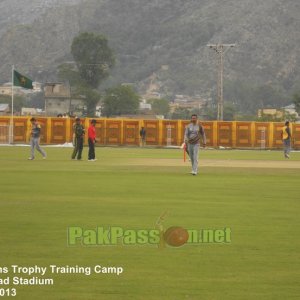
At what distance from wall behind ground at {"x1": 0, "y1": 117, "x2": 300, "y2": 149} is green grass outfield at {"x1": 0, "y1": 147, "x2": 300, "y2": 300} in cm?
4888

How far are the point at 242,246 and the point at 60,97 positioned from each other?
590ft

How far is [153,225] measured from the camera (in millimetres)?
18625

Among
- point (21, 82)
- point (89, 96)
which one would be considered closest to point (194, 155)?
point (21, 82)

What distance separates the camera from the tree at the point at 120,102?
180500mm

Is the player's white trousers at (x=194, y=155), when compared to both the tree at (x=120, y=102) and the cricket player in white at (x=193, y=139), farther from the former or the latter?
the tree at (x=120, y=102)

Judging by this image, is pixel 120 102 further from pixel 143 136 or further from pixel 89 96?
pixel 143 136

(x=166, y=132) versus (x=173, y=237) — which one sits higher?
(x=173, y=237)

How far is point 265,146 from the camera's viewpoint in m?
82.5

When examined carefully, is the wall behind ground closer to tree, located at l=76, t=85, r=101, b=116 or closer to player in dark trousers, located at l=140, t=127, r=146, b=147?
player in dark trousers, located at l=140, t=127, r=146, b=147

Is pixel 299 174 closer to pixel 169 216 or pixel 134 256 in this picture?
pixel 169 216

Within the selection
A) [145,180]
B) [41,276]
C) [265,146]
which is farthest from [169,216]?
[265,146]

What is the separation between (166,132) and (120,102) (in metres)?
102

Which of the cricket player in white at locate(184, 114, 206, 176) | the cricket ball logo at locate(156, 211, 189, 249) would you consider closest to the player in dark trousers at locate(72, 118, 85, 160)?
the cricket player in white at locate(184, 114, 206, 176)

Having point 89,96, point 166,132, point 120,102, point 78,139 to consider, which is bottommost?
point 166,132
